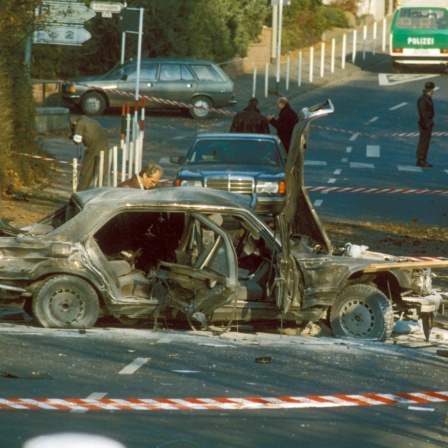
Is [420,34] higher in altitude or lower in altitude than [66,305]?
higher

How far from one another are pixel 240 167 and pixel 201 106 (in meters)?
15.9

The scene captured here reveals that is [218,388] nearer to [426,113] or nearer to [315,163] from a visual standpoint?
[426,113]

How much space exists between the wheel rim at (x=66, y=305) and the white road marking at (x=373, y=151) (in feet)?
59.7

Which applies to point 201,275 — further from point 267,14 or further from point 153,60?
point 267,14

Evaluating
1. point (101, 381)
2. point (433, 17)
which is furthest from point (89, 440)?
point (433, 17)

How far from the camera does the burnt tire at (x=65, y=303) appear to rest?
1104 cm

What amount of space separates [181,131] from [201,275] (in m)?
21.5

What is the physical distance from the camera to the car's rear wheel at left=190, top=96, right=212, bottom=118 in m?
34.6

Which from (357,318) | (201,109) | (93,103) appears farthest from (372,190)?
(93,103)

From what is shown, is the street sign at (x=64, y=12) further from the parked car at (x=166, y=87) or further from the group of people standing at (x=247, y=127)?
the parked car at (x=166, y=87)

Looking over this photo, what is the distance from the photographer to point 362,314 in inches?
444

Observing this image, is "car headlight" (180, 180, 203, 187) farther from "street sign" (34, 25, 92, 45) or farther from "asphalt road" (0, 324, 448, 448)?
"street sign" (34, 25, 92, 45)

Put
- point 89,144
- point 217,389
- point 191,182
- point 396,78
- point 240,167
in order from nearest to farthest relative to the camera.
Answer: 1. point 217,389
2. point 191,182
3. point 240,167
4. point 89,144
5. point 396,78

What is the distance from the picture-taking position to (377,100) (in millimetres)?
38688
